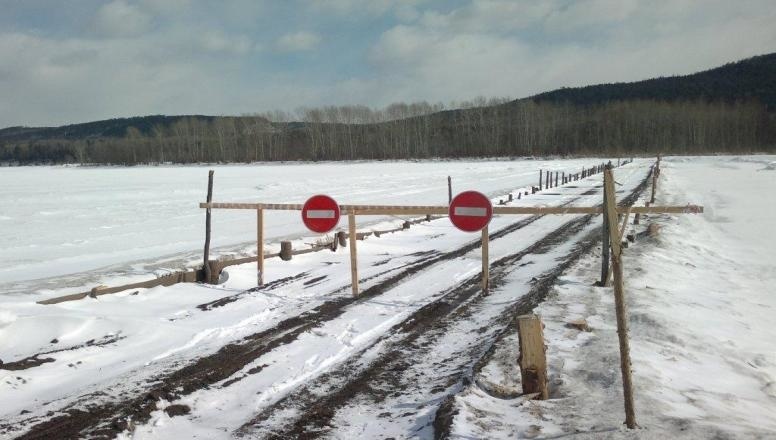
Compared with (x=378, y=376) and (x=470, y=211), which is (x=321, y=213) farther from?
(x=378, y=376)

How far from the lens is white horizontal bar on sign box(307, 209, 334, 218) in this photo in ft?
27.9

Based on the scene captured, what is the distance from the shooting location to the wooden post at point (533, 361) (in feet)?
14.7

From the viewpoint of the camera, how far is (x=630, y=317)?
6.79 meters

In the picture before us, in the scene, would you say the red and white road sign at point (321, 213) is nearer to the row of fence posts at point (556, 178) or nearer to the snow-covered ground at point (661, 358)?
the snow-covered ground at point (661, 358)

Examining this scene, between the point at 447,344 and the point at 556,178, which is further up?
the point at 556,178

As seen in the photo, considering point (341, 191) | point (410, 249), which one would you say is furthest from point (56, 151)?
point (410, 249)

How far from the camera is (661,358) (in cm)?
551

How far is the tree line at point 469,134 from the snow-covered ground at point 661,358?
102024 mm

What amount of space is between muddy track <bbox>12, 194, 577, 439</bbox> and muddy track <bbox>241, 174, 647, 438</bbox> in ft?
2.81

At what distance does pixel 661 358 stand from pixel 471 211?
10.5ft

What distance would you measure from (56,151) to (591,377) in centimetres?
21126

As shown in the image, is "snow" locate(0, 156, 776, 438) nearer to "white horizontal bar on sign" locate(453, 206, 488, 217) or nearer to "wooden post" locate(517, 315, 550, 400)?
"wooden post" locate(517, 315, 550, 400)

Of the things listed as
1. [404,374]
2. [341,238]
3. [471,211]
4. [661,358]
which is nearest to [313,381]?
[404,374]

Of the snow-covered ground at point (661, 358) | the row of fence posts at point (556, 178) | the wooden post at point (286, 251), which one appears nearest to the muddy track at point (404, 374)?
the snow-covered ground at point (661, 358)
